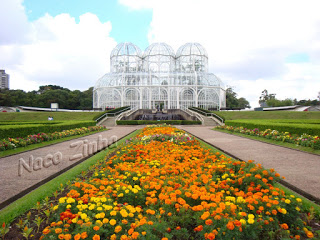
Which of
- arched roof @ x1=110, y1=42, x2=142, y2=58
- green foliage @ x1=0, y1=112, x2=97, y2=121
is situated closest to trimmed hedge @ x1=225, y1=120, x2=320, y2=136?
green foliage @ x1=0, y1=112, x2=97, y2=121

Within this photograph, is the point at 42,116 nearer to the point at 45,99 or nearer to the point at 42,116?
the point at 42,116

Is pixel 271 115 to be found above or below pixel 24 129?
above

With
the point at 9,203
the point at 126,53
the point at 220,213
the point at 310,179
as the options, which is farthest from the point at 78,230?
the point at 126,53

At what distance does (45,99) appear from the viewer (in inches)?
2121

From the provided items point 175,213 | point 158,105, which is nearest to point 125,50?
point 158,105

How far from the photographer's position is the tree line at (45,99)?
49125 millimetres

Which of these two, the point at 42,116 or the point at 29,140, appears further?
the point at 42,116

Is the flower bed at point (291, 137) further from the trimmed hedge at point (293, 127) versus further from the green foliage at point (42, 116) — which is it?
the green foliage at point (42, 116)

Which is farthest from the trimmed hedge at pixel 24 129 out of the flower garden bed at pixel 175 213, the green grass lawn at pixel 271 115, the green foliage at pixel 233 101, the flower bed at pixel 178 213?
the green foliage at pixel 233 101

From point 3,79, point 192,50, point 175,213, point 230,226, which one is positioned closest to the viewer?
point 230,226

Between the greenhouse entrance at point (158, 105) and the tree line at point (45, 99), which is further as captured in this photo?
the tree line at point (45, 99)

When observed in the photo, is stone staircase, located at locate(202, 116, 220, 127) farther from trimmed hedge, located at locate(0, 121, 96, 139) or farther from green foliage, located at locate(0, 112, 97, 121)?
trimmed hedge, located at locate(0, 121, 96, 139)

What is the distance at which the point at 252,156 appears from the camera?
7879 mm

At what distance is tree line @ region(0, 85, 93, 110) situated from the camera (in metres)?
49.1
